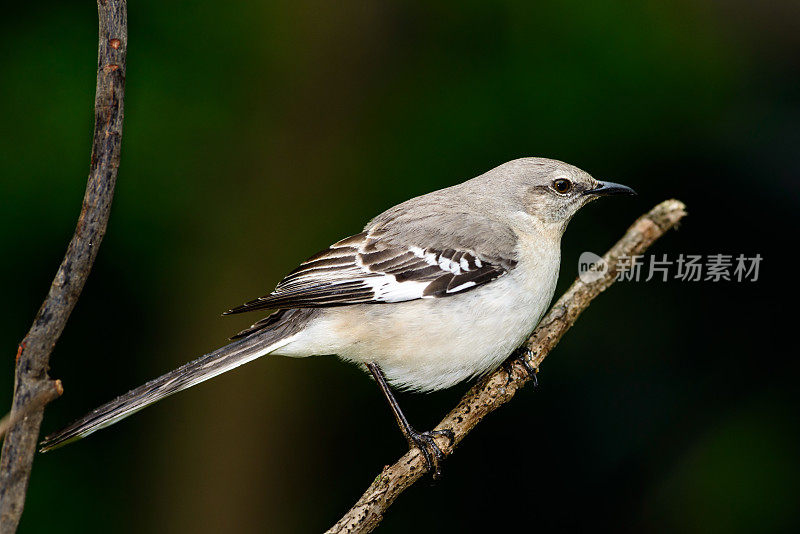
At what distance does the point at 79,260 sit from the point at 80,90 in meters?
2.62

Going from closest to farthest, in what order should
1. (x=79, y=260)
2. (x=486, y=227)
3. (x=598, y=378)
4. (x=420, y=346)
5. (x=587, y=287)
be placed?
(x=79, y=260) < (x=420, y=346) < (x=486, y=227) < (x=587, y=287) < (x=598, y=378)

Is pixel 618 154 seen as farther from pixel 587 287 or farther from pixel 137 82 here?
pixel 137 82

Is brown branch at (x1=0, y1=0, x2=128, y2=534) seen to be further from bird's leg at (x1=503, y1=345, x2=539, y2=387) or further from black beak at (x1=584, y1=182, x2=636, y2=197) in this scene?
black beak at (x1=584, y1=182, x2=636, y2=197)

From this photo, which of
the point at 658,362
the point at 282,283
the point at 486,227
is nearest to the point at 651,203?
the point at 658,362

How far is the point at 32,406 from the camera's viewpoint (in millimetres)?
1541

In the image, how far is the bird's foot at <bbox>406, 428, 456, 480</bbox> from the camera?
2709mm

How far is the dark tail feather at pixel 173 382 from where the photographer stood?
221 cm

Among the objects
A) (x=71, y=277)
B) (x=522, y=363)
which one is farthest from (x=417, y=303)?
(x=71, y=277)

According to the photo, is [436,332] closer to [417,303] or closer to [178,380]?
[417,303]

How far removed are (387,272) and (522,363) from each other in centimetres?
79

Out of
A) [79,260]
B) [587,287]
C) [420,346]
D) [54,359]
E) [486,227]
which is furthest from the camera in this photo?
[54,359]

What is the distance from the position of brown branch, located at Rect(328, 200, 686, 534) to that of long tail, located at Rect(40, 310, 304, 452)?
66 centimetres

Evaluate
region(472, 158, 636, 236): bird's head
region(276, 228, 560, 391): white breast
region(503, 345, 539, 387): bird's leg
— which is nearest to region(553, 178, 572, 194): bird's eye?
region(472, 158, 636, 236): bird's head

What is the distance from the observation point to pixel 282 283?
9.66ft
